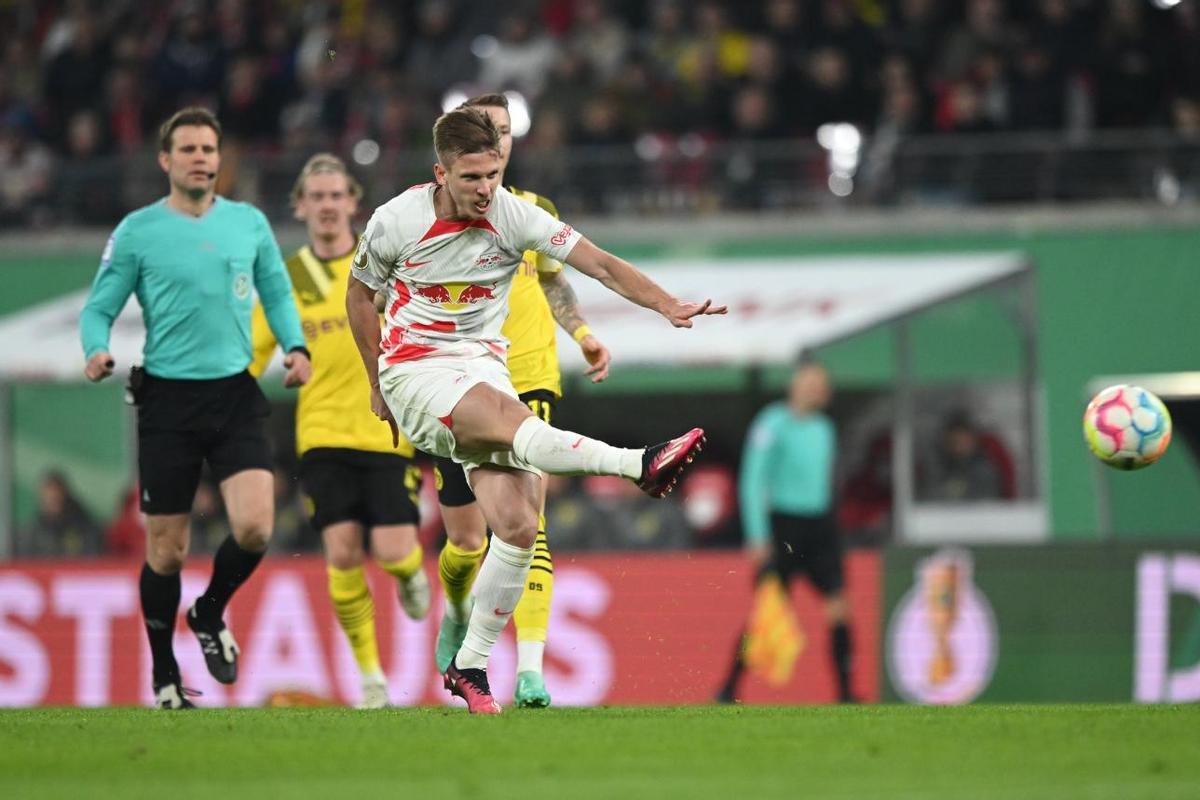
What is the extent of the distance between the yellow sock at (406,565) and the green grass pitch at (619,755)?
1809 mm

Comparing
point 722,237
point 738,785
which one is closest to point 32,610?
point 722,237

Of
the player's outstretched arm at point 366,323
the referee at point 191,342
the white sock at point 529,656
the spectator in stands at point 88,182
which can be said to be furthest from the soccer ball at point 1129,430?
the spectator in stands at point 88,182

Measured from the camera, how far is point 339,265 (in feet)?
33.3

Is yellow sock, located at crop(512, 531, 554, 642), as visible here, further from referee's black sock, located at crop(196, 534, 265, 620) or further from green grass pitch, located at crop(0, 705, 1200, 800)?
referee's black sock, located at crop(196, 534, 265, 620)

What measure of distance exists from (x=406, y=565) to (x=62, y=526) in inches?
310

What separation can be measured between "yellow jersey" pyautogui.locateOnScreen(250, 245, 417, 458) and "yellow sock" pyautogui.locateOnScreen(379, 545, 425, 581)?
504mm

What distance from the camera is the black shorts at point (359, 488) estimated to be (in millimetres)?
9992

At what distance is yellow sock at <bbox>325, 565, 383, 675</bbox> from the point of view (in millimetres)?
10031

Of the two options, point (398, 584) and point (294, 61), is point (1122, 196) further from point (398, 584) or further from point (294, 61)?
point (398, 584)

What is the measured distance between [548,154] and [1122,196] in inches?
183

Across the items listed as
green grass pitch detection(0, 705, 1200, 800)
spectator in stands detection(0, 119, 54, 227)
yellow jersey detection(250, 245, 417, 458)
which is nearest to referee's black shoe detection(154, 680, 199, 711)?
green grass pitch detection(0, 705, 1200, 800)

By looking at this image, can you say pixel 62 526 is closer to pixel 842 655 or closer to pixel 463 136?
pixel 842 655

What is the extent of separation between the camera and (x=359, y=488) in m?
10.1

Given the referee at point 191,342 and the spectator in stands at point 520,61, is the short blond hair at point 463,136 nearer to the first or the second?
the referee at point 191,342
